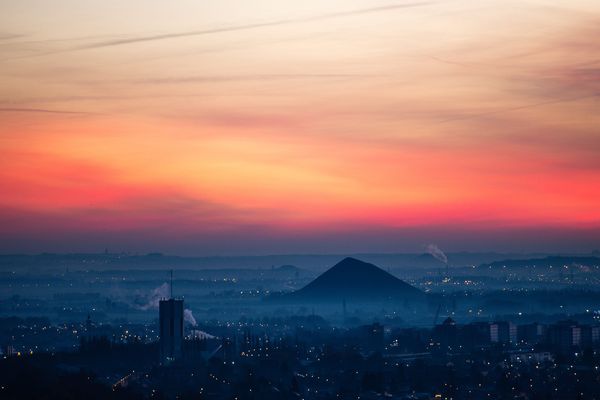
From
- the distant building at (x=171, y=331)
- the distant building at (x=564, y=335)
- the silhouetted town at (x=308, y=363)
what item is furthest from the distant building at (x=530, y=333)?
the distant building at (x=171, y=331)

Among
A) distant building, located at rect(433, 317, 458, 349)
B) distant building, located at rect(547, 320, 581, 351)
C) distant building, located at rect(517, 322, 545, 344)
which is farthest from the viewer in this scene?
distant building, located at rect(517, 322, 545, 344)

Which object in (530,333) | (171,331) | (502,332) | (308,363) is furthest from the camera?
(530,333)

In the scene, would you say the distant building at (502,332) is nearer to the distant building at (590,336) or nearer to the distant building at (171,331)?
the distant building at (590,336)

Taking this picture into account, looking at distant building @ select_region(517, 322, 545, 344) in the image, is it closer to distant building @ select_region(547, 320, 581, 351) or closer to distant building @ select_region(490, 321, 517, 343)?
distant building @ select_region(490, 321, 517, 343)

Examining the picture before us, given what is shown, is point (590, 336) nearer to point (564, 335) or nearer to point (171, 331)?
point (564, 335)

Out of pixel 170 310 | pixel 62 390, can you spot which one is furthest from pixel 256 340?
pixel 62 390

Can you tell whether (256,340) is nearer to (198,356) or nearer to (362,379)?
(198,356)

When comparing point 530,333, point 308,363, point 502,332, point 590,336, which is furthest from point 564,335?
point 308,363

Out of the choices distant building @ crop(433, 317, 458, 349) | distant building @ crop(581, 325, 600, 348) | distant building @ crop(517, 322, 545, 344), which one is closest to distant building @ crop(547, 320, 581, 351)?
distant building @ crop(581, 325, 600, 348)
